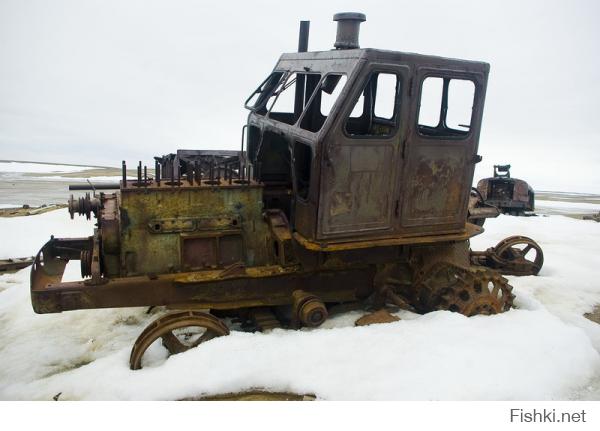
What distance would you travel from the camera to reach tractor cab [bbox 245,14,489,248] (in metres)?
4.03

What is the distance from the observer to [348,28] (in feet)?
14.9

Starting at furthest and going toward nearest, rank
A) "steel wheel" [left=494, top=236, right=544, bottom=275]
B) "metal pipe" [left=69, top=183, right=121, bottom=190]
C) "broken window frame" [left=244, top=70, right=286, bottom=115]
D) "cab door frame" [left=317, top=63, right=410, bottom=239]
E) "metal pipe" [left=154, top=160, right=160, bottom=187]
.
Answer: "steel wheel" [left=494, top=236, right=544, bottom=275] < "broken window frame" [left=244, top=70, right=286, bottom=115] < "metal pipe" [left=69, top=183, right=121, bottom=190] < "metal pipe" [left=154, top=160, right=160, bottom=187] < "cab door frame" [left=317, top=63, right=410, bottom=239]

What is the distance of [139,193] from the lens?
4.28m

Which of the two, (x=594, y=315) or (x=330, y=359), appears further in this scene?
(x=594, y=315)

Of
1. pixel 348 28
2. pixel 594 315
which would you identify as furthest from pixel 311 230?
pixel 594 315

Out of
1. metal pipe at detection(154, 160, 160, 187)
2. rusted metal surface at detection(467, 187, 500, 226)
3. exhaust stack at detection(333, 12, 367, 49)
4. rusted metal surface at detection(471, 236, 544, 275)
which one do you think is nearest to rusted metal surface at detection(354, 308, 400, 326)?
rusted metal surface at detection(467, 187, 500, 226)

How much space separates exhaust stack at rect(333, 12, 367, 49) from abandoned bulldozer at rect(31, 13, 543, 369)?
0.01 meters

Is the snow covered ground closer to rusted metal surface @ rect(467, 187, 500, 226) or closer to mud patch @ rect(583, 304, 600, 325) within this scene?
mud patch @ rect(583, 304, 600, 325)

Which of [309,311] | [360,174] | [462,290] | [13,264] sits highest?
[360,174]

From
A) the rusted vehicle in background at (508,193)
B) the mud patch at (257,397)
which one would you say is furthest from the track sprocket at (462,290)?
the rusted vehicle in background at (508,193)

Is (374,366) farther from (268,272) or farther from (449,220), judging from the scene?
(449,220)

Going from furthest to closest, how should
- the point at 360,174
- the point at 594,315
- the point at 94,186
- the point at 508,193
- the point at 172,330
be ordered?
the point at 508,193 → the point at 594,315 → the point at 94,186 → the point at 360,174 → the point at 172,330

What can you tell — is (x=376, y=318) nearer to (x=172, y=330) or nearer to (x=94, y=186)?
(x=172, y=330)

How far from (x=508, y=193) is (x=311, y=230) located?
299 inches
